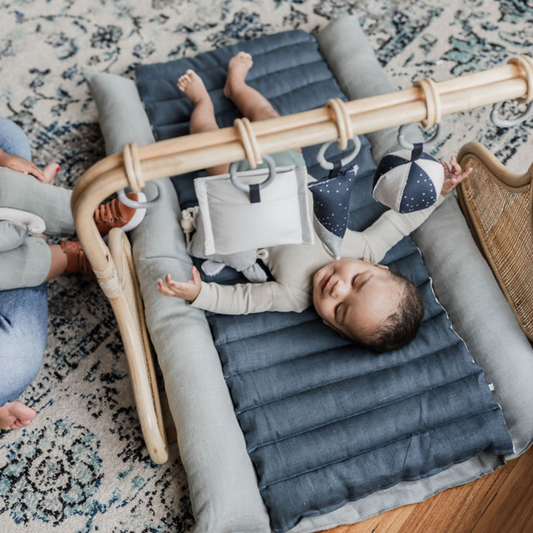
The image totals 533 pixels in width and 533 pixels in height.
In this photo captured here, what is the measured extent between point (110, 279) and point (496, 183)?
0.80m

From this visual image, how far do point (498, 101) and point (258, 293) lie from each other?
25.0 inches

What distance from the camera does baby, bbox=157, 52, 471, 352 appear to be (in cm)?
108

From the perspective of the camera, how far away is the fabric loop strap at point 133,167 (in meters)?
0.61

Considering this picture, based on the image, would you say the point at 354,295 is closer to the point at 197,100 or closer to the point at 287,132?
the point at 287,132

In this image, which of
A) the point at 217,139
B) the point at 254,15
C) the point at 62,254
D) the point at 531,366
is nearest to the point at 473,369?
the point at 531,366

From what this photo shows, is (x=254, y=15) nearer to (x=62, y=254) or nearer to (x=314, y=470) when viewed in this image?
(x=62, y=254)

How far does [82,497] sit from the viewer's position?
3.80 feet

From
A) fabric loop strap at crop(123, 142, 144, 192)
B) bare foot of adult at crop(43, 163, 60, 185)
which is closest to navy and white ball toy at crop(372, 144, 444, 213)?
fabric loop strap at crop(123, 142, 144, 192)

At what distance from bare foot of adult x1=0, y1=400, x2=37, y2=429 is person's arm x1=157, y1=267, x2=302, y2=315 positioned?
16.6 inches

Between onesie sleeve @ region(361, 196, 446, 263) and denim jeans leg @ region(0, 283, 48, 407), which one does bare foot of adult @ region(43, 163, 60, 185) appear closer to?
denim jeans leg @ region(0, 283, 48, 407)

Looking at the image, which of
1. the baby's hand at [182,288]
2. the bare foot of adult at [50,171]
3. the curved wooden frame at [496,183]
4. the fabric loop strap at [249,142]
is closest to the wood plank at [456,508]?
the curved wooden frame at [496,183]

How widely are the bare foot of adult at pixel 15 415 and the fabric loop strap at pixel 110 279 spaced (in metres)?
0.45

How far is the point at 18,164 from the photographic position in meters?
1.25

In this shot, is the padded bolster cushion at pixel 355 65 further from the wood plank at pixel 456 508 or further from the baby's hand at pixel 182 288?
the wood plank at pixel 456 508
